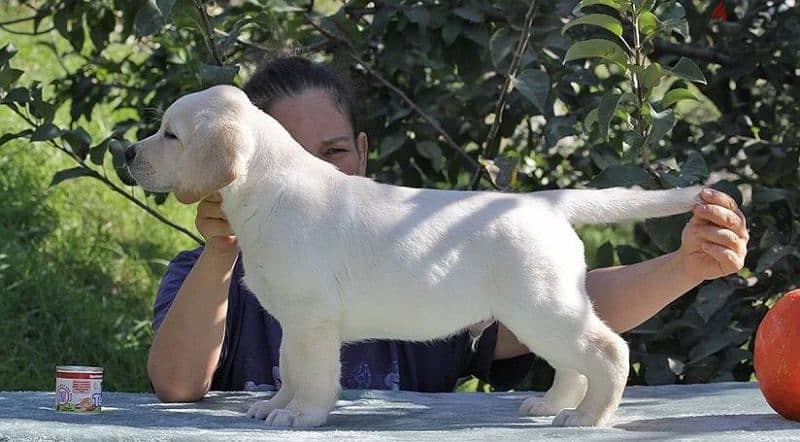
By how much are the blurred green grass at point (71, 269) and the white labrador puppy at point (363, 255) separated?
2.44 m

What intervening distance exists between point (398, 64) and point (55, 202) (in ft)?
8.37

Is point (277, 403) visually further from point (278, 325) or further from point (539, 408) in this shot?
point (278, 325)

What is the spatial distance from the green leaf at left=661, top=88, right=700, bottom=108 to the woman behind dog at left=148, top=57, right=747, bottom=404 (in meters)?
0.39

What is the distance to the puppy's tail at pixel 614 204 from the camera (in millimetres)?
2311

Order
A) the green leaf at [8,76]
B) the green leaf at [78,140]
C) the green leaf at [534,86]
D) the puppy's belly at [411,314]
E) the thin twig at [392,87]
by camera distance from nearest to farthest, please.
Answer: the puppy's belly at [411,314]
the green leaf at [534,86]
the green leaf at [8,76]
the green leaf at [78,140]
the thin twig at [392,87]

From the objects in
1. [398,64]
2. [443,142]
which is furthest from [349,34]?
[443,142]

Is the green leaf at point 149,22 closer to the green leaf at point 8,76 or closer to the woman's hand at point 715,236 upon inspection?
the green leaf at point 8,76

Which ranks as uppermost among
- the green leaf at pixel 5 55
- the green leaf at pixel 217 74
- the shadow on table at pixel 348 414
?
the green leaf at pixel 5 55

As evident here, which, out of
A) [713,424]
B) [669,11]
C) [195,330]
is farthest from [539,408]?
[669,11]

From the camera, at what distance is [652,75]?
273cm

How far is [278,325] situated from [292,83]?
63cm

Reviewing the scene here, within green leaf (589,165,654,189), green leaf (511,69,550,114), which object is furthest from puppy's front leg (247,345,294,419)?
green leaf (511,69,550,114)

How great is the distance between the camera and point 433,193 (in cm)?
228

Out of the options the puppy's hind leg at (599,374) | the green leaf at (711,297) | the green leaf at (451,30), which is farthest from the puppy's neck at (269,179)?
the green leaf at (711,297)
